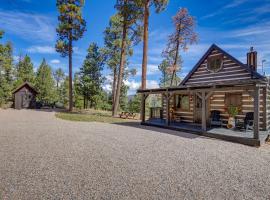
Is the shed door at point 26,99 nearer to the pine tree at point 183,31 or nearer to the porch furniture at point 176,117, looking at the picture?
the pine tree at point 183,31

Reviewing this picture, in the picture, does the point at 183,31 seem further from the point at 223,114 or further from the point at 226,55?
the point at 223,114

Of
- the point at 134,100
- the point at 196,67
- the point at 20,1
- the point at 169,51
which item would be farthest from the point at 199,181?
the point at 134,100

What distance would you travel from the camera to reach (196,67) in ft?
50.9

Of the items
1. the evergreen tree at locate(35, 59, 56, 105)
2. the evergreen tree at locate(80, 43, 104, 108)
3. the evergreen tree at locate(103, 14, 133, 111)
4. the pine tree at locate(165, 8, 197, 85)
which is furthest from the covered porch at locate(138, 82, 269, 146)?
the evergreen tree at locate(35, 59, 56, 105)

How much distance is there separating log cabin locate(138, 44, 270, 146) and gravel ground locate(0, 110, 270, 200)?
2.67 m

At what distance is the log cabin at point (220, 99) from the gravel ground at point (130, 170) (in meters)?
2.67

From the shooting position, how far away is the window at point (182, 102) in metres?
15.4

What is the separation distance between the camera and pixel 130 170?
5348 mm

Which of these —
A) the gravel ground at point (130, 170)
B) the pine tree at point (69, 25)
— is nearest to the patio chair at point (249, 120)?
the gravel ground at point (130, 170)

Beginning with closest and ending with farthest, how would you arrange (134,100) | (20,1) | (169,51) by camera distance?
(20,1)
(169,51)
(134,100)

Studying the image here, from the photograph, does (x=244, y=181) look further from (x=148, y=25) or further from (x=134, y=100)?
(x=134, y=100)

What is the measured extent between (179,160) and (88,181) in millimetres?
3033

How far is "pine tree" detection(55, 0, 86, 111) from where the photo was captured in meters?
23.4

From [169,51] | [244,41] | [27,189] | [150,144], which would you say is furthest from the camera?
[169,51]
